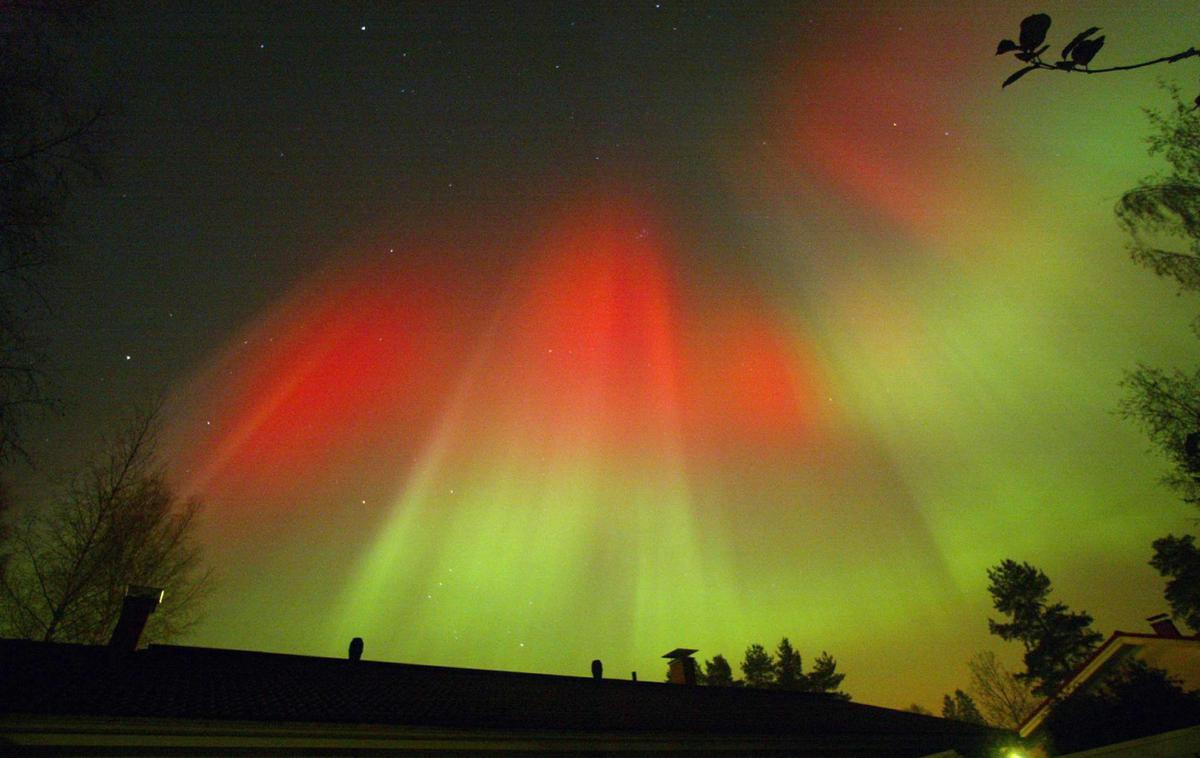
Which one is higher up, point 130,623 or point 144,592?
point 144,592

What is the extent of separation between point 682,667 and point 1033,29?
745 inches

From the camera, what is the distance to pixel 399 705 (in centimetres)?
894

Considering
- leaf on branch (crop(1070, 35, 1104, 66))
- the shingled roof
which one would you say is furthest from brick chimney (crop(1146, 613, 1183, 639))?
leaf on branch (crop(1070, 35, 1104, 66))

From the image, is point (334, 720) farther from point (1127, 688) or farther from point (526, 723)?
point (1127, 688)

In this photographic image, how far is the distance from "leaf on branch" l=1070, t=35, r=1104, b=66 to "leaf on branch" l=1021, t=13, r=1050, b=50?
0.63 ft

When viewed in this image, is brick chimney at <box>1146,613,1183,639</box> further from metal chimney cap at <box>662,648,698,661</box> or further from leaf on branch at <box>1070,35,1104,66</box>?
leaf on branch at <box>1070,35,1104,66</box>

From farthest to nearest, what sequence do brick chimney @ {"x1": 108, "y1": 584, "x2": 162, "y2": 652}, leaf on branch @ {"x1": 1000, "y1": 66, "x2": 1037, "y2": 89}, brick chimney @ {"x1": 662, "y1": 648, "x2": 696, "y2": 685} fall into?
brick chimney @ {"x1": 662, "y1": 648, "x2": 696, "y2": 685}, brick chimney @ {"x1": 108, "y1": 584, "x2": 162, "y2": 652}, leaf on branch @ {"x1": 1000, "y1": 66, "x2": 1037, "y2": 89}

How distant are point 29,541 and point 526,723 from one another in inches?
646

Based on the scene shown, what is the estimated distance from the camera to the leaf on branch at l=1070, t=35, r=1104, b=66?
2.92 m

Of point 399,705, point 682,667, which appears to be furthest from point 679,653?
point 399,705

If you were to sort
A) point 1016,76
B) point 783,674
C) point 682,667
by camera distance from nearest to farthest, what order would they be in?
point 1016,76 < point 682,667 < point 783,674

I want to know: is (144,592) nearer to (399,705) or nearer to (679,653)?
(399,705)

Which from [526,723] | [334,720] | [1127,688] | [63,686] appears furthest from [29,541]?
[1127,688]

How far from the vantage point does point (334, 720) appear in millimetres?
7543
